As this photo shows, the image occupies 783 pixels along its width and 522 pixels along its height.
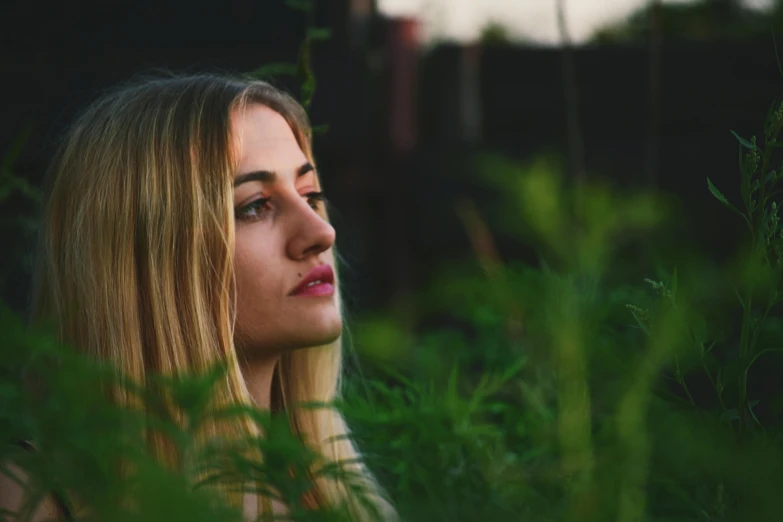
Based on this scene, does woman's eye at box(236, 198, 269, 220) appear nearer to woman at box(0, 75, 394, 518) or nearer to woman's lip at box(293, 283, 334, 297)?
woman at box(0, 75, 394, 518)

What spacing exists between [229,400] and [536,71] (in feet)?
10.9

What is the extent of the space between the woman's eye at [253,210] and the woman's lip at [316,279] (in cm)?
13

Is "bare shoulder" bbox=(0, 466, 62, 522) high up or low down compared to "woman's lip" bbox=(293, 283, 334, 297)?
down

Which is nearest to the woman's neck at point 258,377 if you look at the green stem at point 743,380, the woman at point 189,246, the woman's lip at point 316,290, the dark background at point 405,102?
the woman at point 189,246

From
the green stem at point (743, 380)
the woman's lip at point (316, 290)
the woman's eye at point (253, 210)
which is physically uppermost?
the woman's eye at point (253, 210)

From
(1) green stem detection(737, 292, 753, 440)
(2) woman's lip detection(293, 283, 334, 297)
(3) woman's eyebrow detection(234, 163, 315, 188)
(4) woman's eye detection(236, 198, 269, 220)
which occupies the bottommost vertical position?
(2) woman's lip detection(293, 283, 334, 297)

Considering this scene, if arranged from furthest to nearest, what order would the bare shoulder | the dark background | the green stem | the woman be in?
the dark background
the woman
the bare shoulder
the green stem

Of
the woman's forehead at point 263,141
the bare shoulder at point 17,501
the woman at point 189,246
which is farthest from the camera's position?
the woman's forehead at point 263,141

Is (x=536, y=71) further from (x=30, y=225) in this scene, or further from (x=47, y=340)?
(x=47, y=340)

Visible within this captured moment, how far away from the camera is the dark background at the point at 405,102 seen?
3.00 m

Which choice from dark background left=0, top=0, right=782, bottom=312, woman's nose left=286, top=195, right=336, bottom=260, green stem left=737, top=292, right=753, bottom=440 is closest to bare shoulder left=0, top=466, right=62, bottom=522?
woman's nose left=286, top=195, right=336, bottom=260

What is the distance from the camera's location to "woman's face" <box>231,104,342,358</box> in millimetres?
1355

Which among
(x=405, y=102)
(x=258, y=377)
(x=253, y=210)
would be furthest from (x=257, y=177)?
(x=405, y=102)

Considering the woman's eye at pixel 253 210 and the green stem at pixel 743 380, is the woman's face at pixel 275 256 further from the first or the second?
the green stem at pixel 743 380
